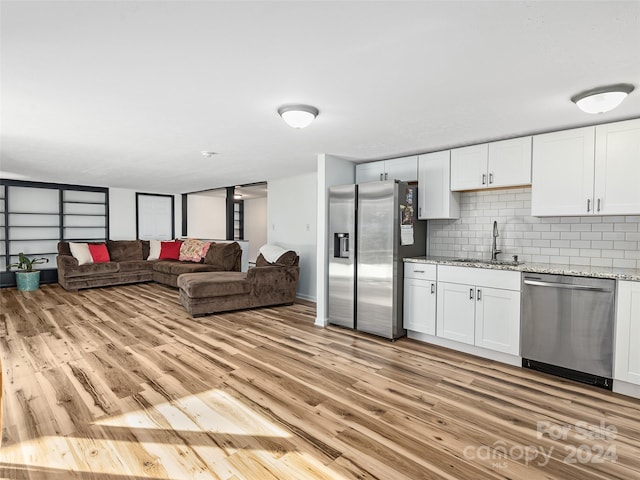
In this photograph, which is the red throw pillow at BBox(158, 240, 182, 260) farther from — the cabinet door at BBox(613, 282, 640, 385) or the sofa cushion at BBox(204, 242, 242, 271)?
the cabinet door at BBox(613, 282, 640, 385)

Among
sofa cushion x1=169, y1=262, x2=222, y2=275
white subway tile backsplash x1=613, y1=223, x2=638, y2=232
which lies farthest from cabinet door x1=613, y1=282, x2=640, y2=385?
sofa cushion x1=169, y1=262, x2=222, y2=275

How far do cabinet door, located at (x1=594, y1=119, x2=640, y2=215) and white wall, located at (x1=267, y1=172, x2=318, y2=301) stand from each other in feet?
12.2

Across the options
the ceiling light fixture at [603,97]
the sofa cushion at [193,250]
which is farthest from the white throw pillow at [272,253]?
the ceiling light fixture at [603,97]

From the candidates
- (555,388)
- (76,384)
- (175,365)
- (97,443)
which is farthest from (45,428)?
(555,388)

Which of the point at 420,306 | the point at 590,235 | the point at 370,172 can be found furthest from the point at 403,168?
the point at 590,235

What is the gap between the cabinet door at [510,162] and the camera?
3275 millimetres

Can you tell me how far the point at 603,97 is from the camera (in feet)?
7.39

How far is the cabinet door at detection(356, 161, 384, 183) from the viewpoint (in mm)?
4477

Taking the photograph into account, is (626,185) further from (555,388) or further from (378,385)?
(378,385)

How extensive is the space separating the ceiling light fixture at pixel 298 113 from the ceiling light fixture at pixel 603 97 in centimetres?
187

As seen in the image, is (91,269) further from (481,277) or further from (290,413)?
(481,277)

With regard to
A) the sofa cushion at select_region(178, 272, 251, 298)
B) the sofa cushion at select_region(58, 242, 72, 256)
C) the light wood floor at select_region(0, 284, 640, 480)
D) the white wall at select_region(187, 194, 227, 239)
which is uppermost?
the white wall at select_region(187, 194, 227, 239)

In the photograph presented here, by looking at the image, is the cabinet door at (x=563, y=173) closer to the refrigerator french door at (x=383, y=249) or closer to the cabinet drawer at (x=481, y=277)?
the cabinet drawer at (x=481, y=277)

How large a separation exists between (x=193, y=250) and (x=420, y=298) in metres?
5.30
